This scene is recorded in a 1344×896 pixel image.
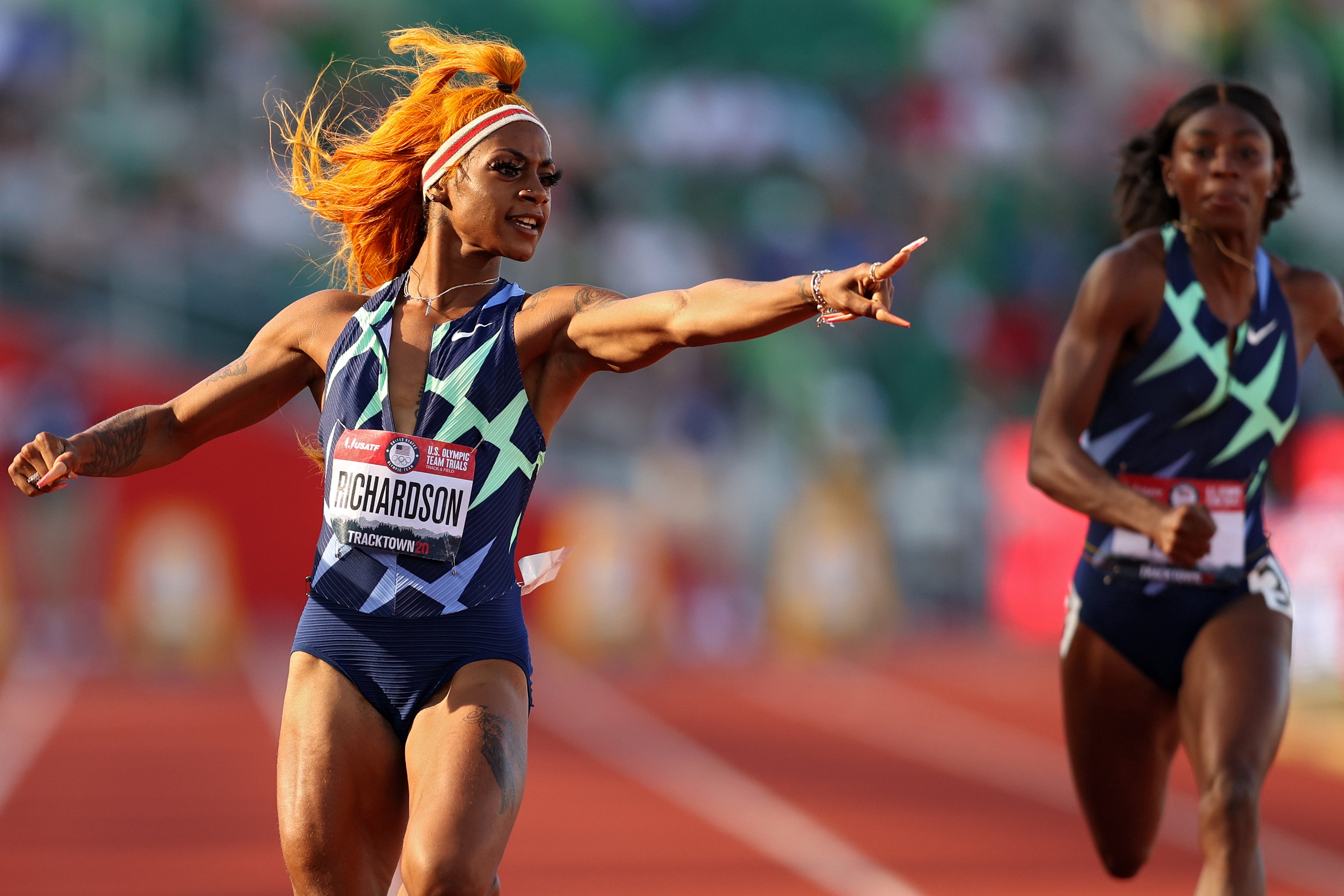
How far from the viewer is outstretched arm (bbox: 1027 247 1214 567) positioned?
13.5 feet

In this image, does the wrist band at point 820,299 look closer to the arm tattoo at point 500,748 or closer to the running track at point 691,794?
the arm tattoo at point 500,748

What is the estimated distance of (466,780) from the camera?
3324 mm

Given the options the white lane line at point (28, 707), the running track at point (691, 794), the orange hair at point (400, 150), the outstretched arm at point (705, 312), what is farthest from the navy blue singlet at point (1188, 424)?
the white lane line at point (28, 707)

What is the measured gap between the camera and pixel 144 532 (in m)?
14.8

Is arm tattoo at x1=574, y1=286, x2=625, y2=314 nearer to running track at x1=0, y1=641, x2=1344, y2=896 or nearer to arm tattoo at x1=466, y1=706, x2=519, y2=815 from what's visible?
arm tattoo at x1=466, y1=706, x2=519, y2=815

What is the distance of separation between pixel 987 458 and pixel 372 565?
14093 mm

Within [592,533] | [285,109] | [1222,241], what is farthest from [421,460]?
[592,533]

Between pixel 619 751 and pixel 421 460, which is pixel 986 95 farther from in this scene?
pixel 421 460

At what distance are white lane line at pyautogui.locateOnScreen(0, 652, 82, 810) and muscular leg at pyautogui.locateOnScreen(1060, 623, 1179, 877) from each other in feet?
20.2

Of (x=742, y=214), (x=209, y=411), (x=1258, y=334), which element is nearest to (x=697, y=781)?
(x=1258, y=334)

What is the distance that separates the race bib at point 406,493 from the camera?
3.55 metres

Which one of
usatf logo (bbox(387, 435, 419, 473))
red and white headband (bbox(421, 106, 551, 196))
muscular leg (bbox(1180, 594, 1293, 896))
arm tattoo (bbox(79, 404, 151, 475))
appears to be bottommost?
muscular leg (bbox(1180, 594, 1293, 896))

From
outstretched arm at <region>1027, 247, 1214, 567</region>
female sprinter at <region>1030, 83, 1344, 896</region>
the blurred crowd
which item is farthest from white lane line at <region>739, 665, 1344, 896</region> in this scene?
outstretched arm at <region>1027, 247, 1214, 567</region>

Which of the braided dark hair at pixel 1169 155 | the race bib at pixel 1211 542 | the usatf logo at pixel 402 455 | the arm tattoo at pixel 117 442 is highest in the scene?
the braided dark hair at pixel 1169 155
